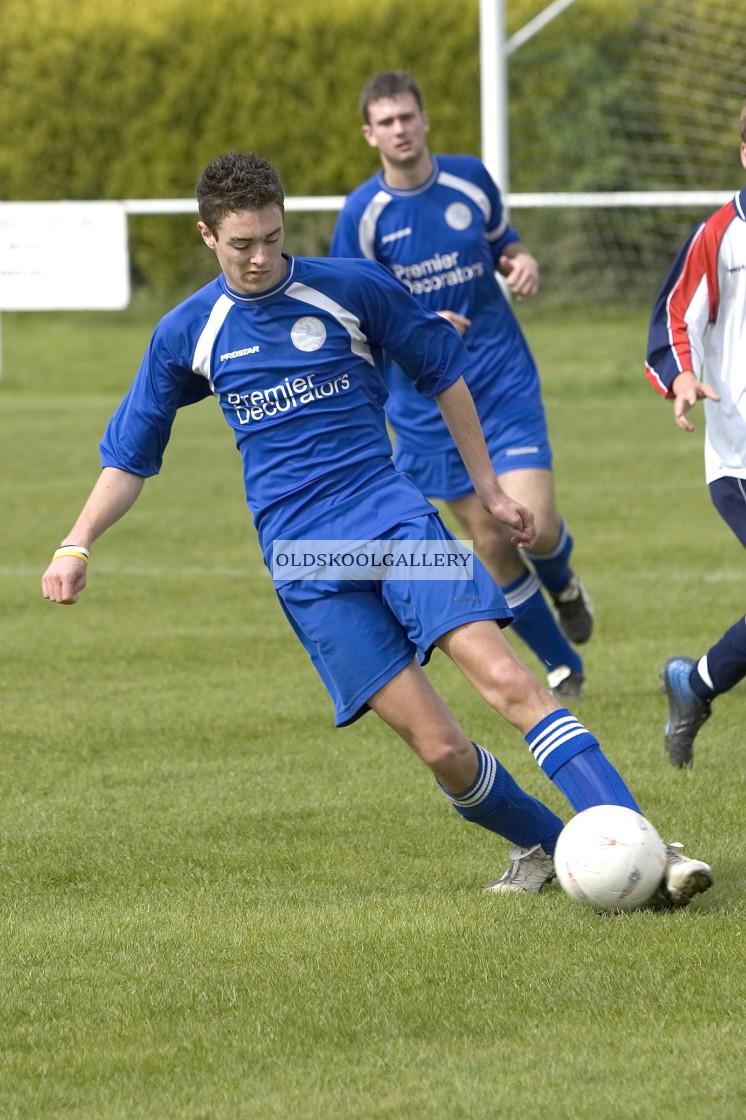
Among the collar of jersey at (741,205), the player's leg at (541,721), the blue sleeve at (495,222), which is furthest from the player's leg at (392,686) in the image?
the blue sleeve at (495,222)

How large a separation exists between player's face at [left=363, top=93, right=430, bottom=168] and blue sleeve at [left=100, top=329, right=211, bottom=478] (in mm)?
2805

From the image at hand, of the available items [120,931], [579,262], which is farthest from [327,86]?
[120,931]

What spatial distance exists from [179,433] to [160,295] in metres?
7.62

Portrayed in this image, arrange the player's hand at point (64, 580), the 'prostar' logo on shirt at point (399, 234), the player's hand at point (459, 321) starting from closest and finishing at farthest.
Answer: the player's hand at point (64, 580) < the player's hand at point (459, 321) < the 'prostar' logo on shirt at point (399, 234)

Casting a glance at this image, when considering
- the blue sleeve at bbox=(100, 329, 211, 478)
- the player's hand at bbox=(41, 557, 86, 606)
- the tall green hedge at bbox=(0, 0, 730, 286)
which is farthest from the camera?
the tall green hedge at bbox=(0, 0, 730, 286)

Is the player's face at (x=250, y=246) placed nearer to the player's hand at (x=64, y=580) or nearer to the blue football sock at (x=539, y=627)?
the player's hand at (x=64, y=580)

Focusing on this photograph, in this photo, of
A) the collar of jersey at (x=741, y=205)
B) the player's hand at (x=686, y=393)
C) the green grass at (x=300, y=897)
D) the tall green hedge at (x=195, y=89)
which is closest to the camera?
the green grass at (x=300, y=897)

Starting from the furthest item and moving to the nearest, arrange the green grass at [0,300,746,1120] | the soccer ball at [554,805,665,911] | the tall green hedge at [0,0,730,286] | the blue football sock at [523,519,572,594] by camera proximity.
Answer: the tall green hedge at [0,0,730,286]
the blue football sock at [523,519,572,594]
the soccer ball at [554,805,665,911]
the green grass at [0,300,746,1120]

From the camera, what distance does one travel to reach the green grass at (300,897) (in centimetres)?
359

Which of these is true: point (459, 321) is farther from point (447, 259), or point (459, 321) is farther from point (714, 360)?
point (714, 360)

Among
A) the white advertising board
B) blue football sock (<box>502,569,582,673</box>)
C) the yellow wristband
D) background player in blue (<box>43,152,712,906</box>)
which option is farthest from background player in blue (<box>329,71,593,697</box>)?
the white advertising board

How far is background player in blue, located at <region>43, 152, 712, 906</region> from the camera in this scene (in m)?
4.46

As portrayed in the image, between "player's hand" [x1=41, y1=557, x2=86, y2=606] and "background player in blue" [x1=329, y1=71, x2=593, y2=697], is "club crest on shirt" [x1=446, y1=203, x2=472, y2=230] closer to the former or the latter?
"background player in blue" [x1=329, y1=71, x2=593, y2=697]

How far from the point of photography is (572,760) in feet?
14.5
